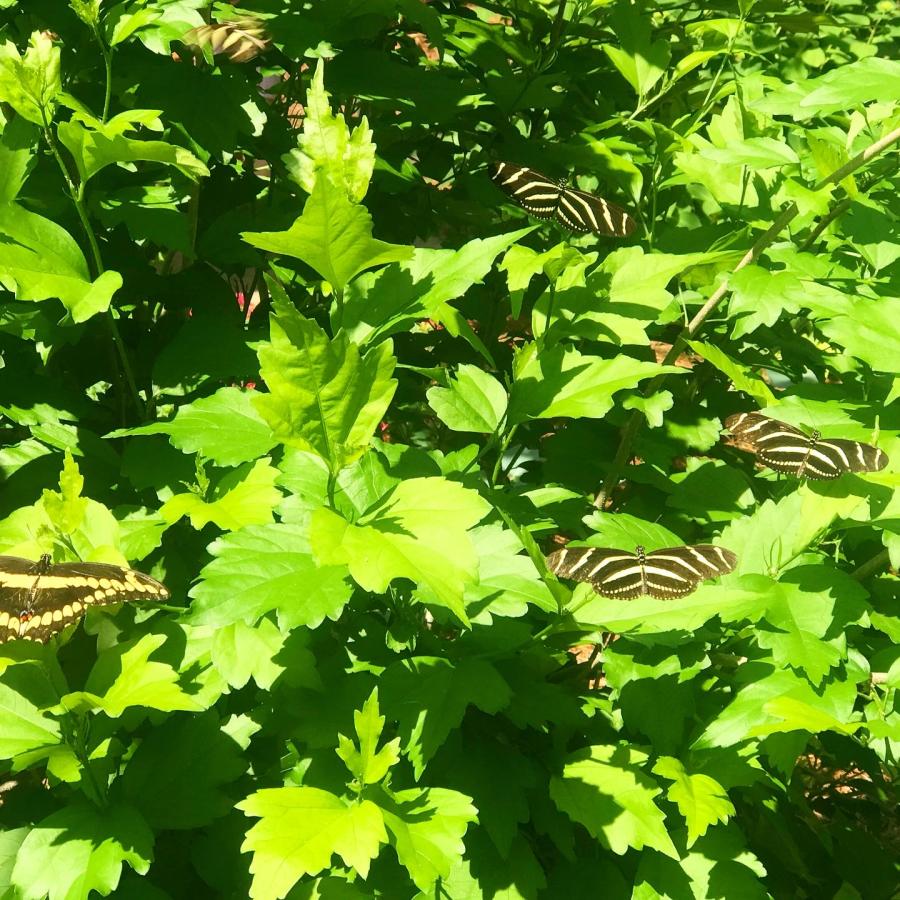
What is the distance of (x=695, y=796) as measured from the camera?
179cm

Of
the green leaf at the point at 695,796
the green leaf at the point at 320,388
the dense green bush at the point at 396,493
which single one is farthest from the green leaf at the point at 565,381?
the green leaf at the point at 695,796

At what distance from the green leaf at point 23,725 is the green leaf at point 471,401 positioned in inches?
36.8

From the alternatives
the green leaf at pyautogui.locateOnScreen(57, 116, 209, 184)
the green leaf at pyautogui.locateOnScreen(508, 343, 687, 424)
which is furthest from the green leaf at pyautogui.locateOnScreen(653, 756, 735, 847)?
the green leaf at pyautogui.locateOnScreen(57, 116, 209, 184)

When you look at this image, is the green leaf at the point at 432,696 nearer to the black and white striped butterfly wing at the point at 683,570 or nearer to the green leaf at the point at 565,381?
the black and white striped butterfly wing at the point at 683,570

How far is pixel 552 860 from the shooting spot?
7.50 feet

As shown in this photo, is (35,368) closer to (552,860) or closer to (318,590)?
(318,590)

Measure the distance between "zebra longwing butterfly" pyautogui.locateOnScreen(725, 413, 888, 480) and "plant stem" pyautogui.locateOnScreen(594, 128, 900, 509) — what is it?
37 cm

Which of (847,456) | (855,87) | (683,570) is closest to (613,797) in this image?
(683,570)

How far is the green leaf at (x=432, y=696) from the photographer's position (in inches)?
66.0

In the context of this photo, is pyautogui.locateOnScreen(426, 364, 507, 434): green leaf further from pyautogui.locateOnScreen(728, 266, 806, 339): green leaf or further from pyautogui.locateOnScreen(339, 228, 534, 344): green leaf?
pyautogui.locateOnScreen(728, 266, 806, 339): green leaf

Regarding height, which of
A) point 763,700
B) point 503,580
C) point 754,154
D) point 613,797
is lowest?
point 613,797

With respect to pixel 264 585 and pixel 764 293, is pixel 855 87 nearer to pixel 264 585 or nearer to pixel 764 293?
pixel 764 293

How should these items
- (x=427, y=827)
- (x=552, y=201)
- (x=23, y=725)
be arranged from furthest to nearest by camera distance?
(x=552, y=201) → (x=23, y=725) → (x=427, y=827)

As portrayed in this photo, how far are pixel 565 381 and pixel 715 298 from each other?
60cm
